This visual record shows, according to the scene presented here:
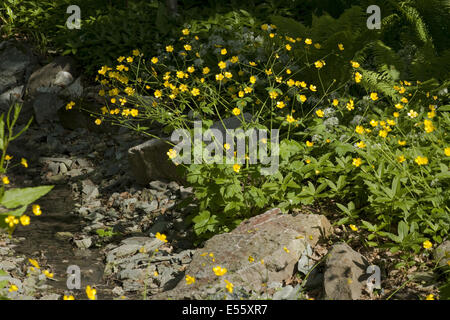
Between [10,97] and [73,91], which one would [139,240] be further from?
[10,97]

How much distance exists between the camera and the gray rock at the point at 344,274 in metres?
2.59

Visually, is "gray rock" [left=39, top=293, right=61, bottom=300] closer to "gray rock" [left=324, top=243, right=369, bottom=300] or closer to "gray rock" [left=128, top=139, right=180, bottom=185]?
"gray rock" [left=324, top=243, right=369, bottom=300]

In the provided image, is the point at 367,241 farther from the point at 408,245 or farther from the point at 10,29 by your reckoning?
the point at 10,29

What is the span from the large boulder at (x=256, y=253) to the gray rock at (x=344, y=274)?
235mm

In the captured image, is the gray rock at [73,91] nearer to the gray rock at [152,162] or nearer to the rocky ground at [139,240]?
the rocky ground at [139,240]

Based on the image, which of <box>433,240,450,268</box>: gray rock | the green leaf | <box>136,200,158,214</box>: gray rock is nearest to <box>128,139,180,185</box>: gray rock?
<box>136,200,158,214</box>: gray rock

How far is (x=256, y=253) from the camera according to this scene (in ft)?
9.43

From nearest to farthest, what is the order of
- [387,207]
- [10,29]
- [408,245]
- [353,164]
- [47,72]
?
1. [408,245]
2. [387,207]
3. [353,164]
4. [47,72]
5. [10,29]

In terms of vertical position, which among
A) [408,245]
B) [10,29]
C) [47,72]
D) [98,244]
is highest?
[10,29]

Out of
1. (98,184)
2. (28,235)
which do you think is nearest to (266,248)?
(28,235)

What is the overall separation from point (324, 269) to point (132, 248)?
1422 millimetres

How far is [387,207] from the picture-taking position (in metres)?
2.98

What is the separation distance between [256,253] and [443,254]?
0.97 metres

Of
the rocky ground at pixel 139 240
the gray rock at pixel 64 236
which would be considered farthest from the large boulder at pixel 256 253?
the gray rock at pixel 64 236
